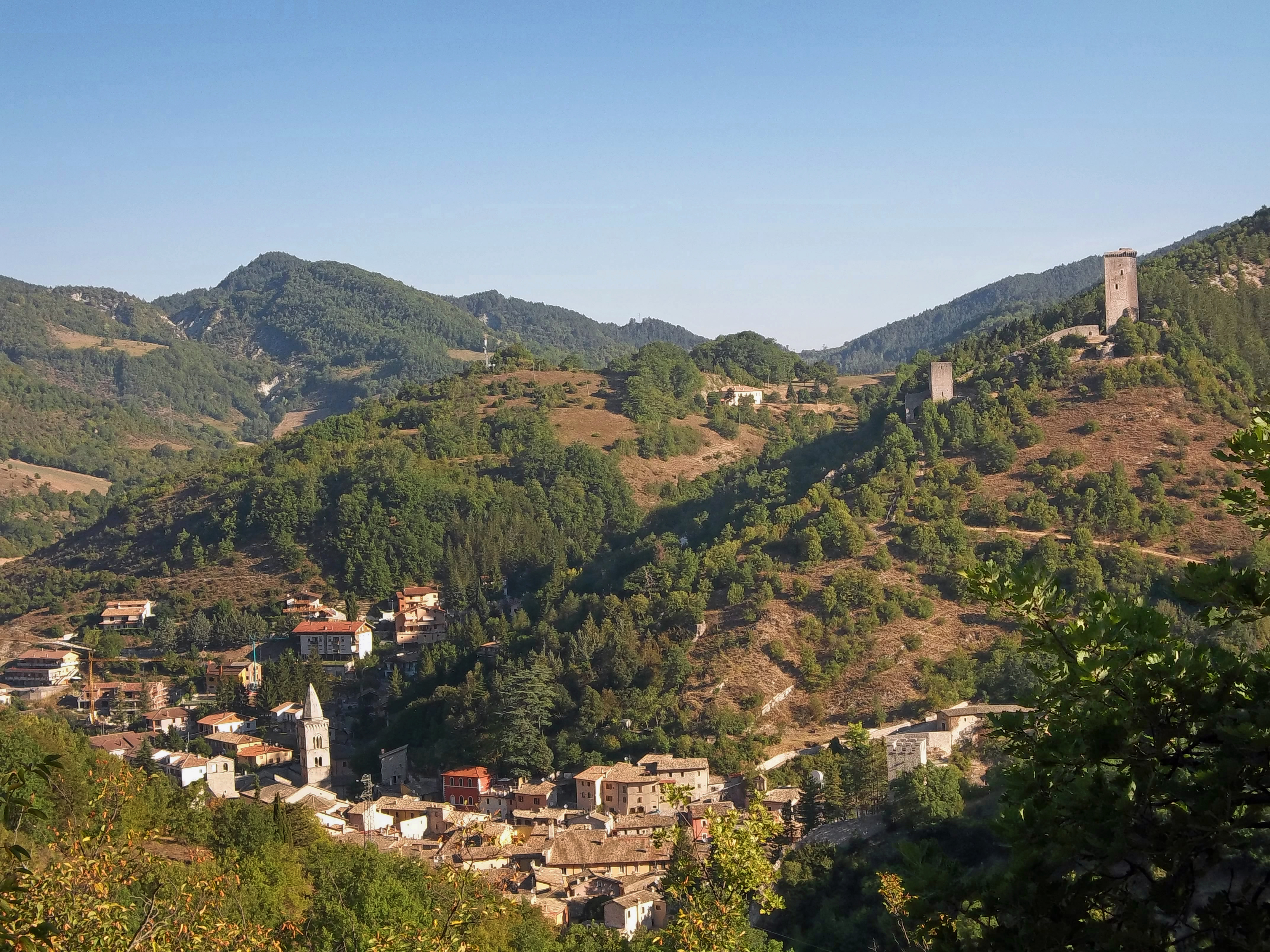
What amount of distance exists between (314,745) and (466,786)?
599 cm

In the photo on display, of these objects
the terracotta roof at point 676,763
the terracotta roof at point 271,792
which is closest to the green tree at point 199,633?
the terracotta roof at point 271,792

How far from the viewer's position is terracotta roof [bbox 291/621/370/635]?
53.9 meters

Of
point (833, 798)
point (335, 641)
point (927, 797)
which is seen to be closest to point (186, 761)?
point (335, 641)

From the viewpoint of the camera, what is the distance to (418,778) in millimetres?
41781

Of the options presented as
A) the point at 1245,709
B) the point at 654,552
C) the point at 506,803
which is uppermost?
the point at 1245,709

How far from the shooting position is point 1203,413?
46.9 meters

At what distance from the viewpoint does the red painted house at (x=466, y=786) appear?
126 feet

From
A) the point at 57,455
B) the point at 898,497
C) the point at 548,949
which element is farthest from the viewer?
the point at 57,455

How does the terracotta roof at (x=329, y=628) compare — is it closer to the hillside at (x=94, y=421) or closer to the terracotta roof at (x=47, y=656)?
the terracotta roof at (x=47, y=656)

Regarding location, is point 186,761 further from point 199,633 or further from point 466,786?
point 199,633

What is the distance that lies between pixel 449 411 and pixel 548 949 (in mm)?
57018

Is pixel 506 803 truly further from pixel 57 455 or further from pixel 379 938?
pixel 57 455

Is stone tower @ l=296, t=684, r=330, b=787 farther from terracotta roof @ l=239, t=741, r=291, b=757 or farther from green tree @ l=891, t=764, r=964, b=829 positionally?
green tree @ l=891, t=764, r=964, b=829

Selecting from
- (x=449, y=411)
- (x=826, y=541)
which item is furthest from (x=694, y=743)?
(x=449, y=411)
